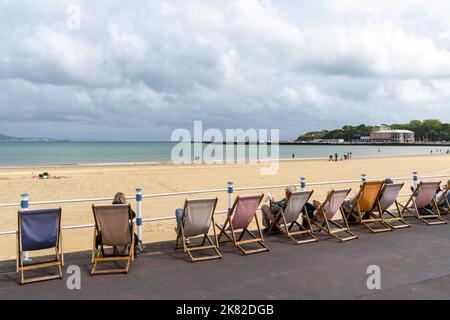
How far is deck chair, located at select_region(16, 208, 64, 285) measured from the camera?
4.30 meters

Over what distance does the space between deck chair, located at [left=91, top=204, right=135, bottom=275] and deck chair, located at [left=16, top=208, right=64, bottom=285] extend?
452mm

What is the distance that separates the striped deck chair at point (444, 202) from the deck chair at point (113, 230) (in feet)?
21.4

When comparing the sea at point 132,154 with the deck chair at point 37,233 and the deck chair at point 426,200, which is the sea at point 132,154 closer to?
the deck chair at point 426,200

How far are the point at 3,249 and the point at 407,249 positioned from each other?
7561 millimetres

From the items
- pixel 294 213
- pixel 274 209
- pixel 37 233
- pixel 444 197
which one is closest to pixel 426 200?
pixel 444 197

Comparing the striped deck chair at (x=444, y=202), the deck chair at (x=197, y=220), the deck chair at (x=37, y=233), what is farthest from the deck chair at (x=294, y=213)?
the striped deck chair at (x=444, y=202)

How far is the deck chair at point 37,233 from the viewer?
4.30m

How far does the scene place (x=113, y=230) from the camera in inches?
186

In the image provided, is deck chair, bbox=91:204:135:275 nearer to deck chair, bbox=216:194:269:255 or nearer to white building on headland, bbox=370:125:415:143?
deck chair, bbox=216:194:269:255

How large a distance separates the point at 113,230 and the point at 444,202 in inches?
274

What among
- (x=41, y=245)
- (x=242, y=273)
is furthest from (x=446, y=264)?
(x=41, y=245)

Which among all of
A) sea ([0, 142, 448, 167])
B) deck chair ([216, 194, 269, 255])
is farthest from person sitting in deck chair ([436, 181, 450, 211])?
sea ([0, 142, 448, 167])

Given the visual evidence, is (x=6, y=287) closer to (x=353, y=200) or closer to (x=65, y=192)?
(x=353, y=200)
